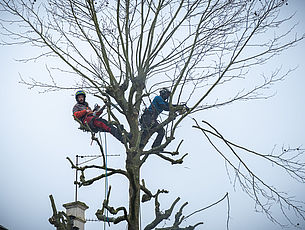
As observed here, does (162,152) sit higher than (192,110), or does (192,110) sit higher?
(192,110)

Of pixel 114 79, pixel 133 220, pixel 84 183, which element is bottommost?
pixel 133 220

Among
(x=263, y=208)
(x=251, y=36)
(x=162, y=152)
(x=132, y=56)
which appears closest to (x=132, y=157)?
(x=162, y=152)

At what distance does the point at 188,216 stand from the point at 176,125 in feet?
3.48

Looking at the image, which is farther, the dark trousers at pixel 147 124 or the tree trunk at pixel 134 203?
the dark trousers at pixel 147 124

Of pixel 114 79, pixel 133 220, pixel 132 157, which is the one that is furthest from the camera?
pixel 114 79

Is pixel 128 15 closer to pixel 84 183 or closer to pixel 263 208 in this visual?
pixel 84 183

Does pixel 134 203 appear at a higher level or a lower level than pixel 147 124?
lower

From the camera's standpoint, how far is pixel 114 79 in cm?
468

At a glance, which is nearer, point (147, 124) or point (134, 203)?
point (134, 203)

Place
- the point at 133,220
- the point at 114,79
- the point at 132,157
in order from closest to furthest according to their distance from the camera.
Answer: the point at 133,220
the point at 132,157
the point at 114,79

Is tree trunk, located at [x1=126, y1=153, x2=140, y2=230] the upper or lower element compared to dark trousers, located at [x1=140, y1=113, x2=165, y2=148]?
lower

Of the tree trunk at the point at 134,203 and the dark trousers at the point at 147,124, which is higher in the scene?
the dark trousers at the point at 147,124

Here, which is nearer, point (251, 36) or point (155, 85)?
point (251, 36)

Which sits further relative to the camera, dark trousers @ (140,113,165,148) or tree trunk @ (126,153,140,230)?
dark trousers @ (140,113,165,148)
